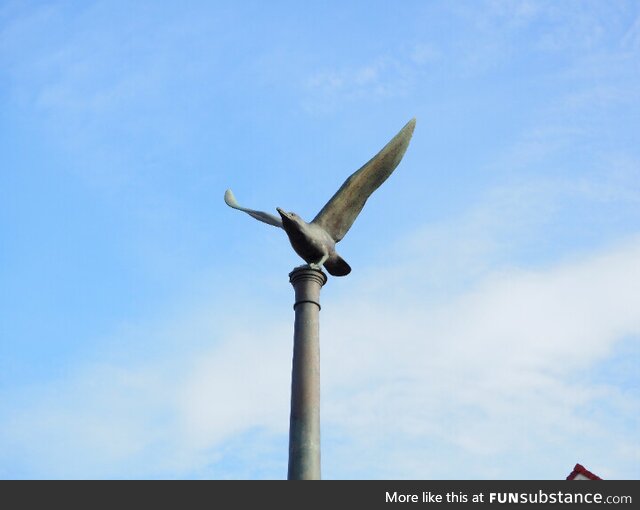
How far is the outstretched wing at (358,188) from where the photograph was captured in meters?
15.4

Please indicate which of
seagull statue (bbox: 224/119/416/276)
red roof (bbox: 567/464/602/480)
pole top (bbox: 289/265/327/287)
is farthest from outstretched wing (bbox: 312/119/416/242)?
red roof (bbox: 567/464/602/480)

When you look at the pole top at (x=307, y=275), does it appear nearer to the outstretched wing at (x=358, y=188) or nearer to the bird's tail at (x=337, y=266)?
the bird's tail at (x=337, y=266)

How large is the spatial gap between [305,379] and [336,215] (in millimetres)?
3570

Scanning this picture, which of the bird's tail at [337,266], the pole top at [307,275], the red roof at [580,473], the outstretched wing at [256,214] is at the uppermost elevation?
the outstretched wing at [256,214]

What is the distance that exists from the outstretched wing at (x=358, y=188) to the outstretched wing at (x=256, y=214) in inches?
26.9

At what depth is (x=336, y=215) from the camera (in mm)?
15414

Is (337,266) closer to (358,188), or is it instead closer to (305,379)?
(358,188)

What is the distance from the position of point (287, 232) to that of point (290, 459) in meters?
3.96

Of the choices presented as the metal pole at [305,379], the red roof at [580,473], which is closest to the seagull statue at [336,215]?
the metal pole at [305,379]

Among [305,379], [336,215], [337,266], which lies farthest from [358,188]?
[305,379]

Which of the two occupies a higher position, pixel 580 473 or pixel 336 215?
pixel 336 215

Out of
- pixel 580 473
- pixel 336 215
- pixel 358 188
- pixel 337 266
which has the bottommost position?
pixel 580 473

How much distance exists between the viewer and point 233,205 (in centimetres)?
1616

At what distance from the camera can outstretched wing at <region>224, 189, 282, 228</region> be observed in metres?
15.4
